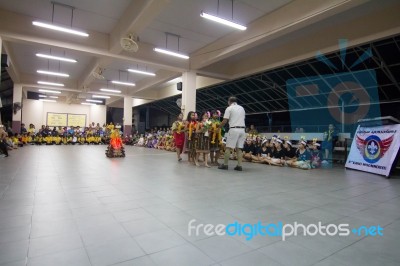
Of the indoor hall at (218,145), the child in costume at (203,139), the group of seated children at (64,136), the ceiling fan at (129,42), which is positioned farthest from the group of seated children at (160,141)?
the child in costume at (203,139)

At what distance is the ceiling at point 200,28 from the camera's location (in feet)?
19.6

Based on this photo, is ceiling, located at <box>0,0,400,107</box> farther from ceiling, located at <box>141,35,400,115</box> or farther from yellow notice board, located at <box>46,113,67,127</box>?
yellow notice board, located at <box>46,113,67,127</box>

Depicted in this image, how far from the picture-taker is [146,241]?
168 cm

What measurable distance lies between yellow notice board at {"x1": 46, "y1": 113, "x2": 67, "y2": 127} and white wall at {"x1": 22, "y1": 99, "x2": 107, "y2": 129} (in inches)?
10.5

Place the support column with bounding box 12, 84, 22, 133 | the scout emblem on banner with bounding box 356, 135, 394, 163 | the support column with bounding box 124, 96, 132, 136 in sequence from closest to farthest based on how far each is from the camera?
the scout emblem on banner with bounding box 356, 135, 394, 163, the support column with bounding box 12, 84, 22, 133, the support column with bounding box 124, 96, 132, 136

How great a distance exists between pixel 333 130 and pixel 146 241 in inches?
296

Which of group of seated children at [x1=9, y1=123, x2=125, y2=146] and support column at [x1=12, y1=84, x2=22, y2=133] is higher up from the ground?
support column at [x1=12, y1=84, x2=22, y2=133]

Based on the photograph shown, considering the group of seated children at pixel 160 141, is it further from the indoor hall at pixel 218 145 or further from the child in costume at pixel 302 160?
the child in costume at pixel 302 160

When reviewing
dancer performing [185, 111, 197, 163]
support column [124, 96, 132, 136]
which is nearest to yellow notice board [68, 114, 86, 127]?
support column [124, 96, 132, 136]

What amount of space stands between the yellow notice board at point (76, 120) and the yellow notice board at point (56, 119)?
1.21 ft

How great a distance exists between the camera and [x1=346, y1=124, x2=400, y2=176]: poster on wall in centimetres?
473

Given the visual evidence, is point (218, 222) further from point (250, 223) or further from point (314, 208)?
point (314, 208)

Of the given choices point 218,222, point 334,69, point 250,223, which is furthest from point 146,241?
point 334,69

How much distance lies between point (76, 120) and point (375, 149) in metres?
20.8
